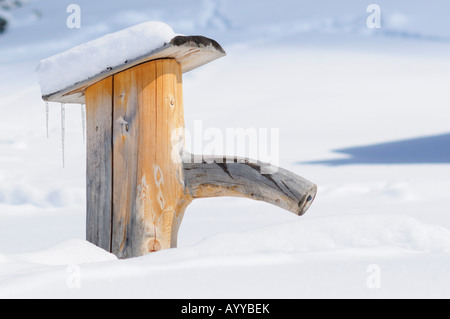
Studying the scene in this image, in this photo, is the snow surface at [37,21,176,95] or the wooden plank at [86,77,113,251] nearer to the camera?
the snow surface at [37,21,176,95]

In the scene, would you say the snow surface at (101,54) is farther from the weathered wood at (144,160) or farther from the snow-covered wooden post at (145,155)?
the weathered wood at (144,160)

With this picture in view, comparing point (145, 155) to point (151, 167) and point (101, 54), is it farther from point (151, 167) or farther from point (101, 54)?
point (101, 54)

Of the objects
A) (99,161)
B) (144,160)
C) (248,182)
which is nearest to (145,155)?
(144,160)

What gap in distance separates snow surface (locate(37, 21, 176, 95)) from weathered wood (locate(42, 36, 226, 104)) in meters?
0.02

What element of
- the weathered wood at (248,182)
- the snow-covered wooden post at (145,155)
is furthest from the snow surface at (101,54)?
the weathered wood at (248,182)

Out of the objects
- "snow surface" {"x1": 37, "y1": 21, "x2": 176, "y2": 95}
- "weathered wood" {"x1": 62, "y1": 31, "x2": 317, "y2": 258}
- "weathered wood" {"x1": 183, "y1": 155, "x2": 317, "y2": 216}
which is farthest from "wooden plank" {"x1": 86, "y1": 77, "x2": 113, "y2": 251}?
"weathered wood" {"x1": 183, "y1": 155, "x2": 317, "y2": 216}

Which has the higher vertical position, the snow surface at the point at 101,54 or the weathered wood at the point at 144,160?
the snow surface at the point at 101,54

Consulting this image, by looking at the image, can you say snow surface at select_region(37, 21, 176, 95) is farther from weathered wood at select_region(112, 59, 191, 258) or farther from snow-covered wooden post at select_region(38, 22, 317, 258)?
weathered wood at select_region(112, 59, 191, 258)

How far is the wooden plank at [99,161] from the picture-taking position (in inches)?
106

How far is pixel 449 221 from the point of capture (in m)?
4.74

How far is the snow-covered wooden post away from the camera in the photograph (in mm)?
2561

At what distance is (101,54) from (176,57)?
37 cm

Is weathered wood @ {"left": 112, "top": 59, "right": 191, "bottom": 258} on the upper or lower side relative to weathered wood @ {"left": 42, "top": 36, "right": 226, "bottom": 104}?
lower

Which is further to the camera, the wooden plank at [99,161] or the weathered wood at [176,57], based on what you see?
the wooden plank at [99,161]
